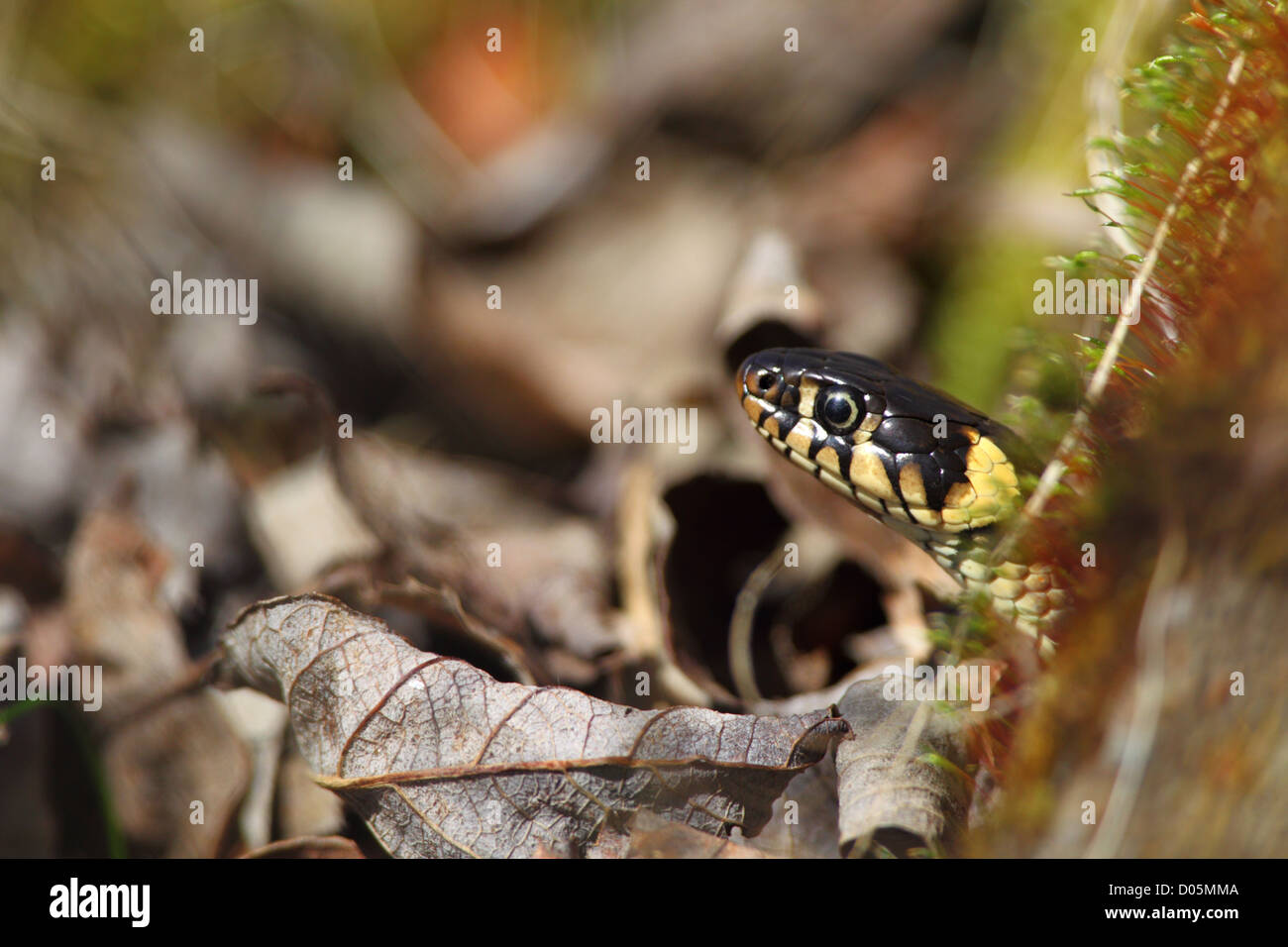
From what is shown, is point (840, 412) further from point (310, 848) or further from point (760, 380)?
point (310, 848)

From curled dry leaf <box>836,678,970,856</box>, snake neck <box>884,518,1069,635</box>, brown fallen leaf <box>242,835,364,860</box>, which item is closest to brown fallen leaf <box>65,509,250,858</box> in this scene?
brown fallen leaf <box>242,835,364,860</box>

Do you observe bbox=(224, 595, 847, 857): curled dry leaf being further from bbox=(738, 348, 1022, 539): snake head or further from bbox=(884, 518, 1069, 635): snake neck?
bbox=(738, 348, 1022, 539): snake head

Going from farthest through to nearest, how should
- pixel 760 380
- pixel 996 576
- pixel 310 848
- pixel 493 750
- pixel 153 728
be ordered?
pixel 760 380, pixel 153 728, pixel 996 576, pixel 310 848, pixel 493 750

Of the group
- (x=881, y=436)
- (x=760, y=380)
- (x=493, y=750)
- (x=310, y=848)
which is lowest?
(x=310, y=848)

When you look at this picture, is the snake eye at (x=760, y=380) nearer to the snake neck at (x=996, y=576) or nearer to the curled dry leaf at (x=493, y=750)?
the snake neck at (x=996, y=576)

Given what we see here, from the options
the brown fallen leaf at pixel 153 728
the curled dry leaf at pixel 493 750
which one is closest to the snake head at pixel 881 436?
the curled dry leaf at pixel 493 750

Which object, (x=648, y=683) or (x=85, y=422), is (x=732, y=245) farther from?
(x=85, y=422)

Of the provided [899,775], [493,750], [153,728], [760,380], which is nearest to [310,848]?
[493,750]
